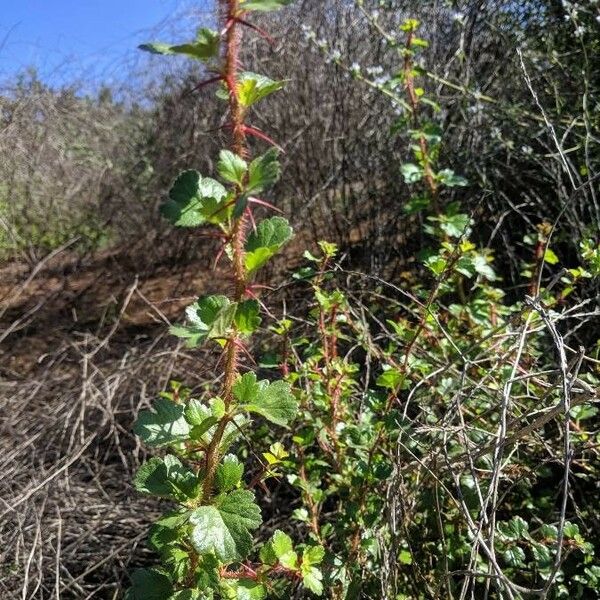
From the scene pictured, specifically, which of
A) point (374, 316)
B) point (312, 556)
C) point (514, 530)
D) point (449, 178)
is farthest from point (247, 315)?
point (374, 316)

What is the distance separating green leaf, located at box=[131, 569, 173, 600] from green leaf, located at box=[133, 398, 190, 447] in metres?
0.22

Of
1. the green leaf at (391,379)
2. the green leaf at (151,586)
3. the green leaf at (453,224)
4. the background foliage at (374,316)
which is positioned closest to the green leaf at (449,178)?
the background foliage at (374,316)

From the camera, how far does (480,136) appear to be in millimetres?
2607

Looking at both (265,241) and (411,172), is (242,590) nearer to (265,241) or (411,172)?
Result: (265,241)

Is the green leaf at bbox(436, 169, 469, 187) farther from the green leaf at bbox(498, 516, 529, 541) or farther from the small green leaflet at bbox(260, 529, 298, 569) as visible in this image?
the small green leaflet at bbox(260, 529, 298, 569)

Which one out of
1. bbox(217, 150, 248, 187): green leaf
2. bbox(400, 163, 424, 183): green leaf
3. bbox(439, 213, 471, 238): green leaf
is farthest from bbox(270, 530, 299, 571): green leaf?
bbox(400, 163, 424, 183): green leaf

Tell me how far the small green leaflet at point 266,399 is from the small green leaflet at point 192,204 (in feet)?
0.73

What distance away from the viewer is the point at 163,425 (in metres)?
1.02

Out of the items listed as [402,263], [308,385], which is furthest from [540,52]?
[308,385]

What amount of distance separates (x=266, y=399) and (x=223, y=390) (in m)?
0.08

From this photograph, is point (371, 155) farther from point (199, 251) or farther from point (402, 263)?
point (199, 251)

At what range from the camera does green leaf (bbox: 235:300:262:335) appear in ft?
3.08

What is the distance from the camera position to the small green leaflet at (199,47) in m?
0.85

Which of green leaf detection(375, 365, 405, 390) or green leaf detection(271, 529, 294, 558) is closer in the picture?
green leaf detection(271, 529, 294, 558)
